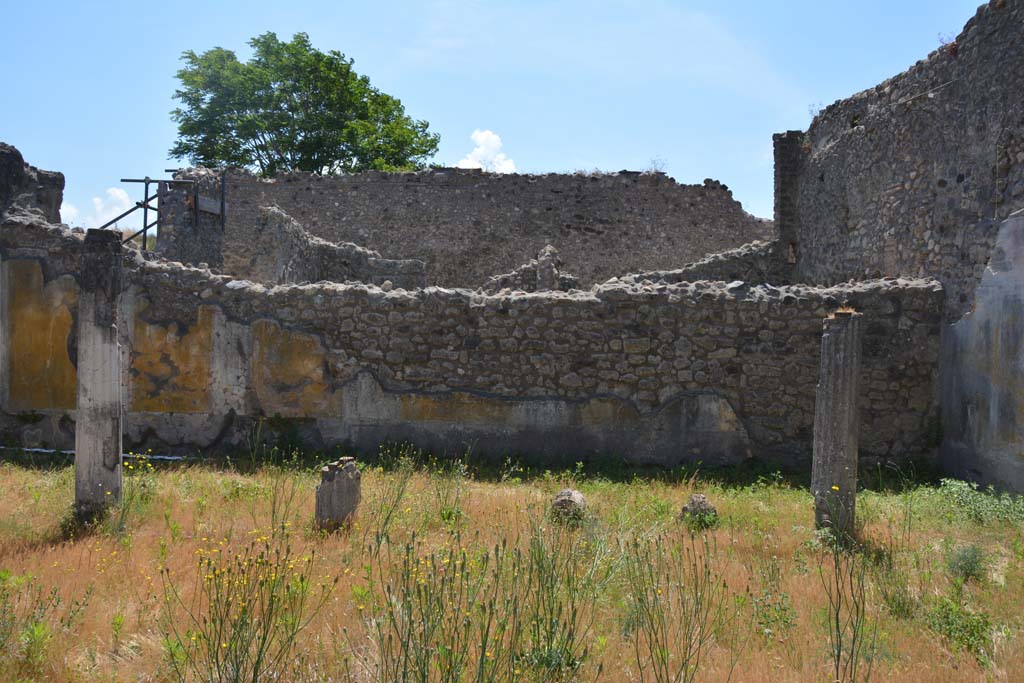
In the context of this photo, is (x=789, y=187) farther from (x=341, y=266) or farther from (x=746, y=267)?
(x=341, y=266)

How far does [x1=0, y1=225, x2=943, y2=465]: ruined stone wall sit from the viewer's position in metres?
8.48

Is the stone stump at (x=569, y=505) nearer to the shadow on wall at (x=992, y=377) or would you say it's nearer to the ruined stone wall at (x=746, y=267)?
the shadow on wall at (x=992, y=377)

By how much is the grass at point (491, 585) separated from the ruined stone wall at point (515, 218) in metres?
10.9

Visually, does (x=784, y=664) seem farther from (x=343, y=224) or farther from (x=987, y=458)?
(x=343, y=224)

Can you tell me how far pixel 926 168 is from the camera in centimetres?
923

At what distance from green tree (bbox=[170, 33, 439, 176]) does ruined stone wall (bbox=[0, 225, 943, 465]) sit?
24.9m

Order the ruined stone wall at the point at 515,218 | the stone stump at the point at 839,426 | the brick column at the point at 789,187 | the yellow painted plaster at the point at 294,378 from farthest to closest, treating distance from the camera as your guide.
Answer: the ruined stone wall at the point at 515,218, the brick column at the point at 789,187, the yellow painted plaster at the point at 294,378, the stone stump at the point at 839,426

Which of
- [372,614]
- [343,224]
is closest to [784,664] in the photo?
[372,614]

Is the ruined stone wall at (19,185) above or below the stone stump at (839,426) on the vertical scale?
above

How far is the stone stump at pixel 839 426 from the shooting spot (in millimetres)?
5922

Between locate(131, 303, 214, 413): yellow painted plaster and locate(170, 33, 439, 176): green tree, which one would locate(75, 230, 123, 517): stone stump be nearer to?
locate(131, 303, 214, 413): yellow painted plaster

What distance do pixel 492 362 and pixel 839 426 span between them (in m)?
3.92

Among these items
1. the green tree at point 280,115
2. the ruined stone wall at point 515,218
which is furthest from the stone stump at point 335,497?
the green tree at point 280,115

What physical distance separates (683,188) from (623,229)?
63.0 inches
